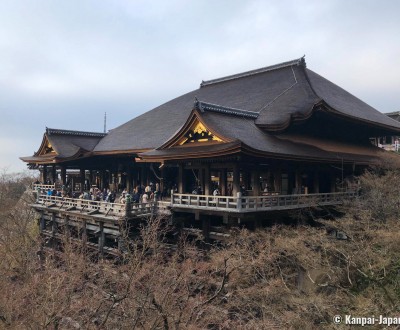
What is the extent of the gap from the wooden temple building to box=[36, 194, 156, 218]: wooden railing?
0.06 m

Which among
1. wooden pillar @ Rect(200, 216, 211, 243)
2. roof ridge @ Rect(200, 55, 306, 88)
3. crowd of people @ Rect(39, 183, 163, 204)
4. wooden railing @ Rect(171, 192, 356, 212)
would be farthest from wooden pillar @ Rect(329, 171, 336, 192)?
crowd of people @ Rect(39, 183, 163, 204)

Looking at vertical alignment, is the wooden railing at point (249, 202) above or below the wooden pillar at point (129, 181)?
below

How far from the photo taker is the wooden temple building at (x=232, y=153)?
1575 cm

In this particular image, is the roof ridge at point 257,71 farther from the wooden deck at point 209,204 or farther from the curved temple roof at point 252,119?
the wooden deck at point 209,204

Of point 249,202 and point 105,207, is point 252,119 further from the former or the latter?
point 105,207

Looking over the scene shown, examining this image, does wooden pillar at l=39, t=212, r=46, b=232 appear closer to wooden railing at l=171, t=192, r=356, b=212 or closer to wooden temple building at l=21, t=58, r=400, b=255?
wooden temple building at l=21, t=58, r=400, b=255

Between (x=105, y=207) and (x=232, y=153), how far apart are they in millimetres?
7936

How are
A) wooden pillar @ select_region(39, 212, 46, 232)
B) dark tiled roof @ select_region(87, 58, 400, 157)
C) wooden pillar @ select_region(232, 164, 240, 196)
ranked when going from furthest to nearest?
1. wooden pillar @ select_region(39, 212, 46, 232)
2. dark tiled roof @ select_region(87, 58, 400, 157)
3. wooden pillar @ select_region(232, 164, 240, 196)

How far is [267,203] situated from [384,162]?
29.2 feet

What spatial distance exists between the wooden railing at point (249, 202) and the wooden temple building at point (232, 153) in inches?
2.3

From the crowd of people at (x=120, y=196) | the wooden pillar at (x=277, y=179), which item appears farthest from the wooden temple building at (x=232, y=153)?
the crowd of people at (x=120, y=196)

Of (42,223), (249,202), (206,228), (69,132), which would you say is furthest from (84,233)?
(69,132)

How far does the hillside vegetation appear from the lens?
10.1 meters

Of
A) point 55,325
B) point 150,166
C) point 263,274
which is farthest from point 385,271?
point 150,166
